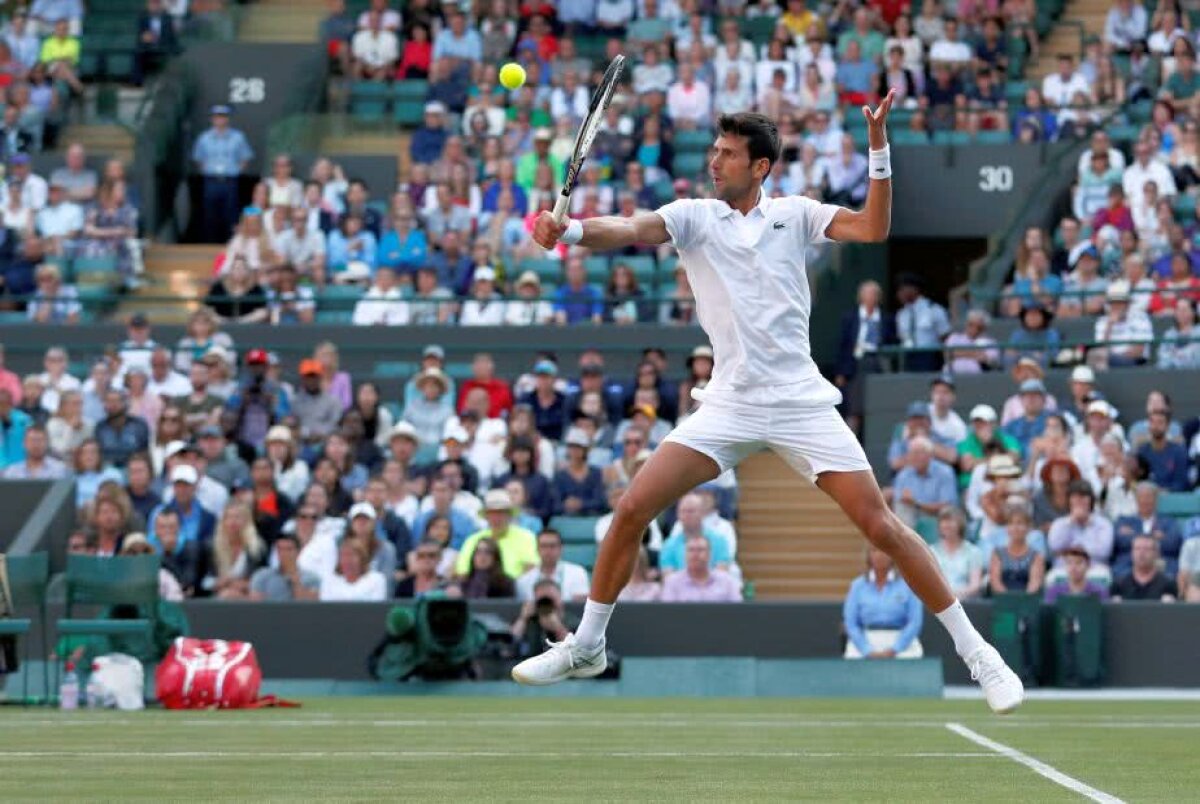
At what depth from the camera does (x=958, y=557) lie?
59.5 ft

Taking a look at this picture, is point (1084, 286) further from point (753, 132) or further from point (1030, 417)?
point (753, 132)

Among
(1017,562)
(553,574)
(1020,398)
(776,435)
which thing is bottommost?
(553,574)

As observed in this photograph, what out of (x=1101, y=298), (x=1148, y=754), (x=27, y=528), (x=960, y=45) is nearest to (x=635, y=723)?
(x=1148, y=754)

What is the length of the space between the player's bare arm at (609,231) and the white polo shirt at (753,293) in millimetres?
78

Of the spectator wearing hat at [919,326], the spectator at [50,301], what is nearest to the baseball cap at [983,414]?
the spectator wearing hat at [919,326]

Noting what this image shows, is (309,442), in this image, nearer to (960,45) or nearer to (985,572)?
(985,572)

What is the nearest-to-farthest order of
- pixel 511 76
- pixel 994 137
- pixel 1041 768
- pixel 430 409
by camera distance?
pixel 1041 768
pixel 511 76
pixel 430 409
pixel 994 137

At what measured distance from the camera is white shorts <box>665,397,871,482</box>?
30.5 ft

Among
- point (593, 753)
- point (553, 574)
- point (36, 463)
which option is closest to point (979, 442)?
point (553, 574)

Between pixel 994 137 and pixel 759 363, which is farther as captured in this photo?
pixel 994 137

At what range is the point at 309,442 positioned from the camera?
20.5 m

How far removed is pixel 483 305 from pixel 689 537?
4916 millimetres

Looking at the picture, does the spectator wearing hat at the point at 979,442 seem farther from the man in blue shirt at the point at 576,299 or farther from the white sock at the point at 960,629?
the white sock at the point at 960,629

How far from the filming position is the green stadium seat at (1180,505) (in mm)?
18797
